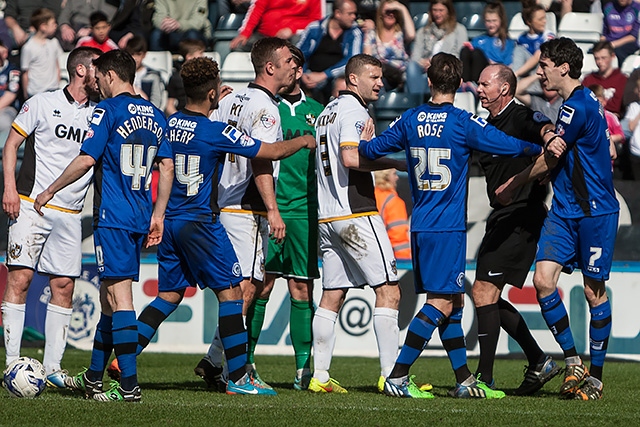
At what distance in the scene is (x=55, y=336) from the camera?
8727 mm

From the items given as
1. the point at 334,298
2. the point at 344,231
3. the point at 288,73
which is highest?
the point at 288,73

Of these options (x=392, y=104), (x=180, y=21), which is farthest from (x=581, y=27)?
(x=180, y=21)

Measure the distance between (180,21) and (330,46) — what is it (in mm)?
3133

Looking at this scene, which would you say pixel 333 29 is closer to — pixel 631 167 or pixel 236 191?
pixel 631 167

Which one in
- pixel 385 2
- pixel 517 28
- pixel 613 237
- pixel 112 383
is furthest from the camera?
pixel 517 28

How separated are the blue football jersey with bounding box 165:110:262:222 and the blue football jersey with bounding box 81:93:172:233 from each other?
1.42 feet

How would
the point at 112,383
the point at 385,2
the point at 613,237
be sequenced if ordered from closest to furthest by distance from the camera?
the point at 112,383, the point at 613,237, the point at 385,2

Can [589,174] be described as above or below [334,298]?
above

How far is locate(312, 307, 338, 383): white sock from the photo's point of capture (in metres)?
8.48

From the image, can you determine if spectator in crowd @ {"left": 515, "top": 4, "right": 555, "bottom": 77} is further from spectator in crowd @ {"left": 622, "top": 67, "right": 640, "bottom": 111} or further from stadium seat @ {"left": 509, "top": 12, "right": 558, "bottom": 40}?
spectator in crowd @ {"left": 622, "top": 67, "right": 640, "bottom": 111}

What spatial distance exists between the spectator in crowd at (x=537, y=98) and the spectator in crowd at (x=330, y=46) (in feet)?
7.34

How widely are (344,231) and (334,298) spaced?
0.56m

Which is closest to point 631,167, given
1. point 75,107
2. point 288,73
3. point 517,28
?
point 517,28

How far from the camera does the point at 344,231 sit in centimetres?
836
